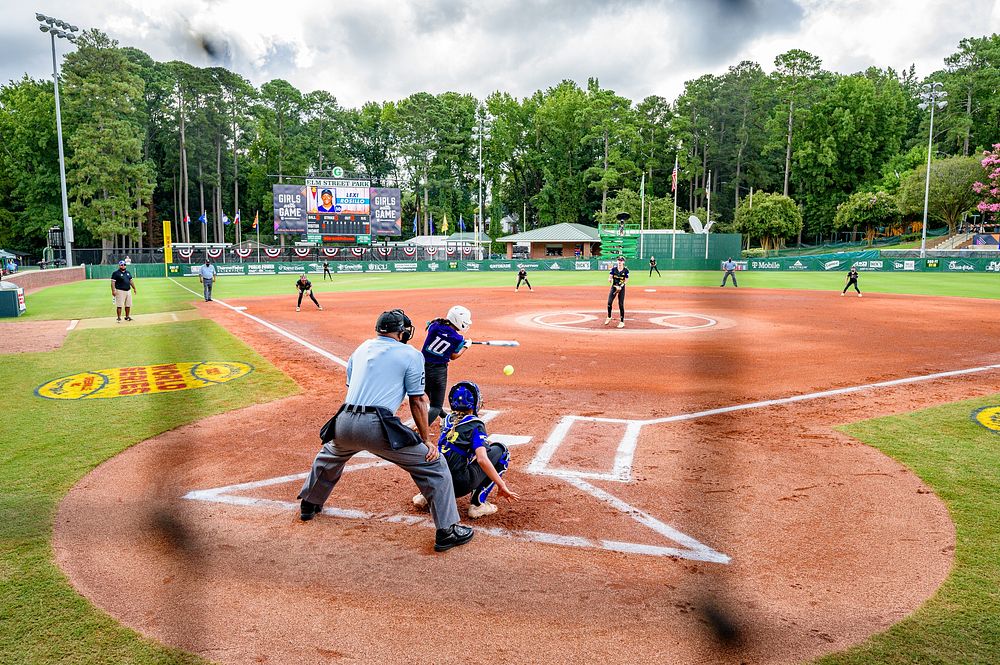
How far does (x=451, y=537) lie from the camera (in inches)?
213

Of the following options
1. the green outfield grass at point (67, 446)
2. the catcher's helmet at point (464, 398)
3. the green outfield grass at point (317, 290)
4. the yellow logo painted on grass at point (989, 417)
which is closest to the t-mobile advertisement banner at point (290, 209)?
the green outfield grass at point (317, 290)

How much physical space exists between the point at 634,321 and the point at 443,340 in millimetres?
14494

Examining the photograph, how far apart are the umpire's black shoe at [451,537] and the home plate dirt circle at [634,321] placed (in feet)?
45.2

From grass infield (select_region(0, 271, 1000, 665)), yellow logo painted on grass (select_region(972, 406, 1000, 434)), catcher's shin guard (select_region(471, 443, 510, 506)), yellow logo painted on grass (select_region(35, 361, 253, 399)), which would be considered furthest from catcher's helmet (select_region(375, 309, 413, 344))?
yellow logo painted on grass (select_region(972, 406, 1000, 434))

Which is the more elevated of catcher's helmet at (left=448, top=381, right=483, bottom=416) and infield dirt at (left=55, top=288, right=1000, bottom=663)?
catcher's helmet at (left=448, top=381, right=483, bottom=416)

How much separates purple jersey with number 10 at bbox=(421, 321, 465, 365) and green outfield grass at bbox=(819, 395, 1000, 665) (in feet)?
16.2

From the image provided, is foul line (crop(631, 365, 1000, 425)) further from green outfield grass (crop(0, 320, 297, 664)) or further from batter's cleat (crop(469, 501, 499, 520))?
green outfield grass (crop(0, 320, 297, 664))

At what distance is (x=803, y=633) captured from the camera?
4.18m

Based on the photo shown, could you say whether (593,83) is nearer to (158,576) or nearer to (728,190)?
(728,190)

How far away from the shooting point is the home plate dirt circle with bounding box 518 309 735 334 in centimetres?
1939

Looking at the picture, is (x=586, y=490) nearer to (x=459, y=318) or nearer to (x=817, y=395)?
(x=459, y=318)

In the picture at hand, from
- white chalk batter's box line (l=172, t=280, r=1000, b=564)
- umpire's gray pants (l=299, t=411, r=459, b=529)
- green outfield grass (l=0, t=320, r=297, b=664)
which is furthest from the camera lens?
white chalk batter's box line (l=172, t=280, r=1000, b=564)

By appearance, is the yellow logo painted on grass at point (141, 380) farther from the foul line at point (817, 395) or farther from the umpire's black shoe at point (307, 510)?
the foul line at point (817, 395)

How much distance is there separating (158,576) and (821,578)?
511 cm
